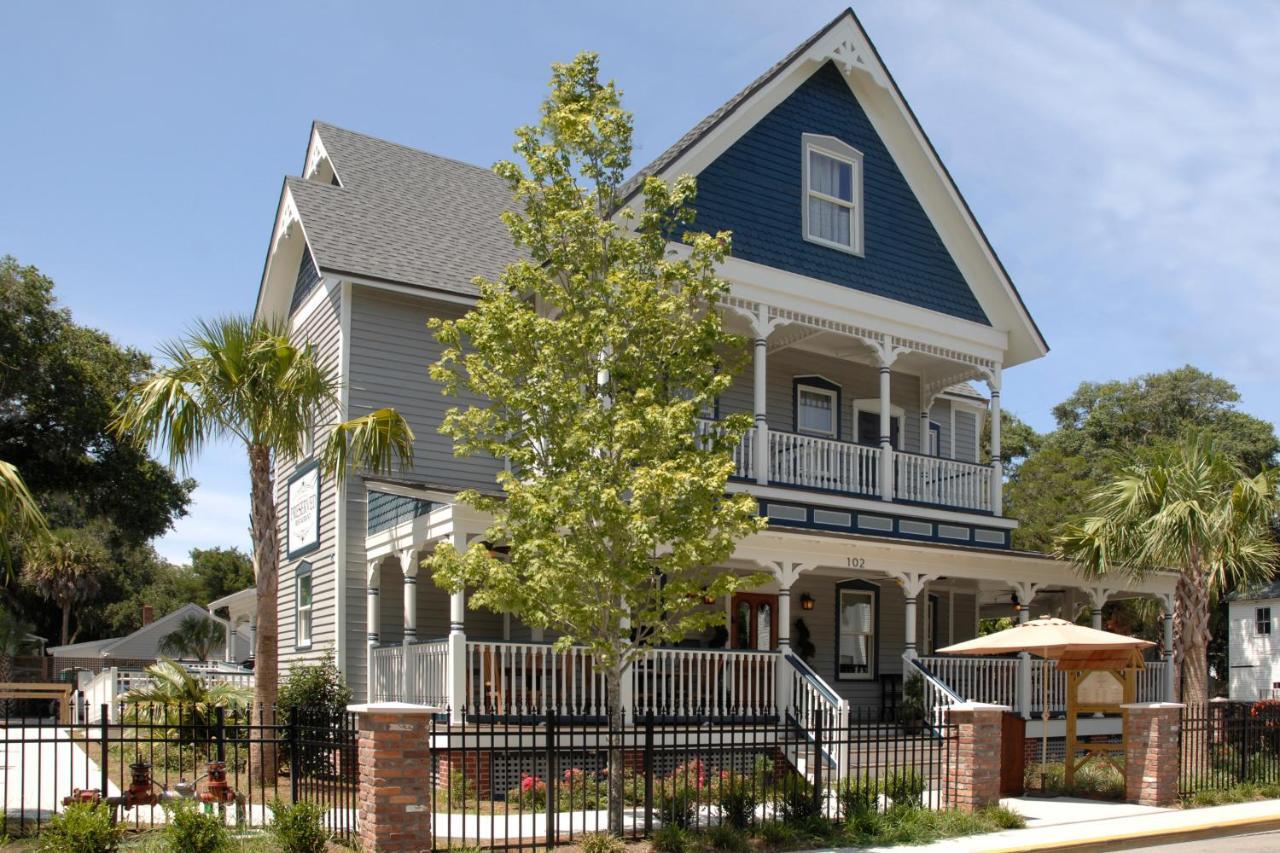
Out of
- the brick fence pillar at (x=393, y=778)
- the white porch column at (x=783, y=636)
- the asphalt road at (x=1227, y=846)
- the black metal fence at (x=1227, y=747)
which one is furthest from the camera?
the white porch column at (x=783, y=636)

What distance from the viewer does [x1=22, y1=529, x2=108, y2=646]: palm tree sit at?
175 ft

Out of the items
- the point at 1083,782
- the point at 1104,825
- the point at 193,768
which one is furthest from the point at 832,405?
the point at 193,768

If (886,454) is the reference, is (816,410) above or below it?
above

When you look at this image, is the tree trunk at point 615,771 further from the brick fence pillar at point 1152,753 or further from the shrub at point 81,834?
the brick fence pillar at point 1152,753

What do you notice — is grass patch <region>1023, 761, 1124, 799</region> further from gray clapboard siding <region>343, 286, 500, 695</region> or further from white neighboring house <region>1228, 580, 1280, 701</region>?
white neighboring house <region>1228, 580, 1280, 701</region>

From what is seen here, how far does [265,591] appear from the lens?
16453 mm

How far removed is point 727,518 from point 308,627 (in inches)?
468

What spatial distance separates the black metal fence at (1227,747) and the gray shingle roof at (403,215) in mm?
12812

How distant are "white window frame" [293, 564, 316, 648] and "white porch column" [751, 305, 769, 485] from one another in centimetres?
792

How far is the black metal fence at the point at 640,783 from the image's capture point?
12.6 meters

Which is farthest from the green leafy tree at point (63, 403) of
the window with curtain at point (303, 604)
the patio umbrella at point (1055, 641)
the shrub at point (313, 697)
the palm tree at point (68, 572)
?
the patio umbrella at point (1055, 641)

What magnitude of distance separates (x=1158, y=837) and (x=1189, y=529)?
6468mm

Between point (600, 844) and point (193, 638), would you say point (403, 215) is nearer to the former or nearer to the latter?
point (600, 844)

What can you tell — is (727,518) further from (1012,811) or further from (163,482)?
(163,482)
